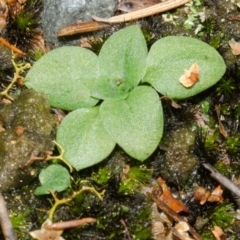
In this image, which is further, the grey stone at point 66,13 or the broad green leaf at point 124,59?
the grey stone at point 66,13

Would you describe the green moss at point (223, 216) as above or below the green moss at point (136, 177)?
below

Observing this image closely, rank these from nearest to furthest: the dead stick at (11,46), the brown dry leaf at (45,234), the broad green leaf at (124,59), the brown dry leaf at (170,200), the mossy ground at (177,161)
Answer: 1. the brown dry leaf at (45,234)
2. the mossy ground at (177,161)
3. the brown dry leaf at (170,200)
4. the broad green leaf at (124,59)
5. the dead stick at (11,46)

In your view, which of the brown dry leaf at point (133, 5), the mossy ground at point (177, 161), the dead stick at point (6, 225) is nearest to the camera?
the dead stick at point (6, 225)

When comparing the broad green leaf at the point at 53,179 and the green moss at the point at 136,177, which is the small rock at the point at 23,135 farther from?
the green moss at the point at 136,177

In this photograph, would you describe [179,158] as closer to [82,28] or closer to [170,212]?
[170,212]

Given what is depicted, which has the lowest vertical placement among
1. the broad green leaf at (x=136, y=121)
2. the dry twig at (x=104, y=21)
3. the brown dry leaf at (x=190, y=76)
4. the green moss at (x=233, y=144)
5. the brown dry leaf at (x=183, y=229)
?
the brown dry leaf at (x=183, y=229)

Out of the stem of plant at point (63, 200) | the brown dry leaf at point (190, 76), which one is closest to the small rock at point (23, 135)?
the stem of plant at point (63, 200)
